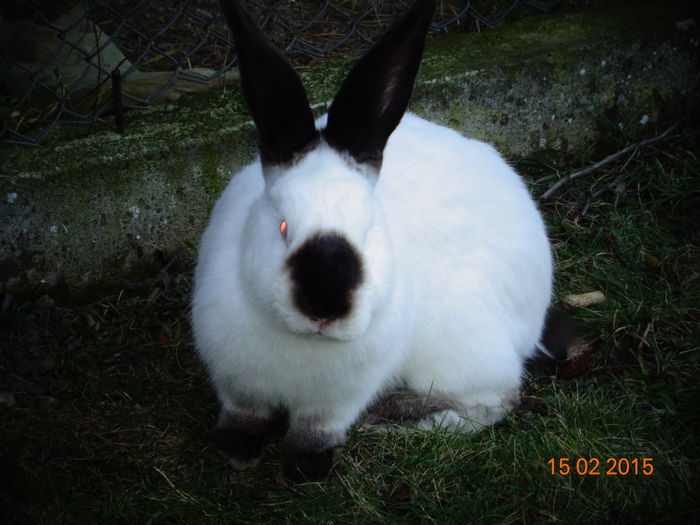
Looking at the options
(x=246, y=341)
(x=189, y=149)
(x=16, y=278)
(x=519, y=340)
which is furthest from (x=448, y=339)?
(x=16, y=278)

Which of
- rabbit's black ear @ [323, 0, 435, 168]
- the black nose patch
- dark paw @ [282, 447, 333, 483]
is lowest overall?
dark paw @ [282, 447, 333, 483]

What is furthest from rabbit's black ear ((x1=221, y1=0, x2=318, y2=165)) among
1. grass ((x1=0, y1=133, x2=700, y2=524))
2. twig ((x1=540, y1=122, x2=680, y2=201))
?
twig ((x1=540, y1=122, x2=680, y2=201))

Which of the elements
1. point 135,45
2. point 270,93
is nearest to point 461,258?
point 270,93

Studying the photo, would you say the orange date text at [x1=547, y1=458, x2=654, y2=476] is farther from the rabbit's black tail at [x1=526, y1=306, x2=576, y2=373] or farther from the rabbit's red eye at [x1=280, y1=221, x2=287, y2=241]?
the rabbit's red eye at [x1=280, y1=221, x2=287, y2=241]

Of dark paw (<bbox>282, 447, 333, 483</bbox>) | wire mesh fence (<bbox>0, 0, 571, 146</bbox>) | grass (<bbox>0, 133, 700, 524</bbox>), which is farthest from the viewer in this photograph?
wire mesh fence (<bbox>0, 0, 571, 146</bbox>)

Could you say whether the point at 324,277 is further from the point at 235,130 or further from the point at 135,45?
the point at 135,45

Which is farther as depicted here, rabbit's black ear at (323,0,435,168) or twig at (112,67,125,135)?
twig at (112,67,125,135)
